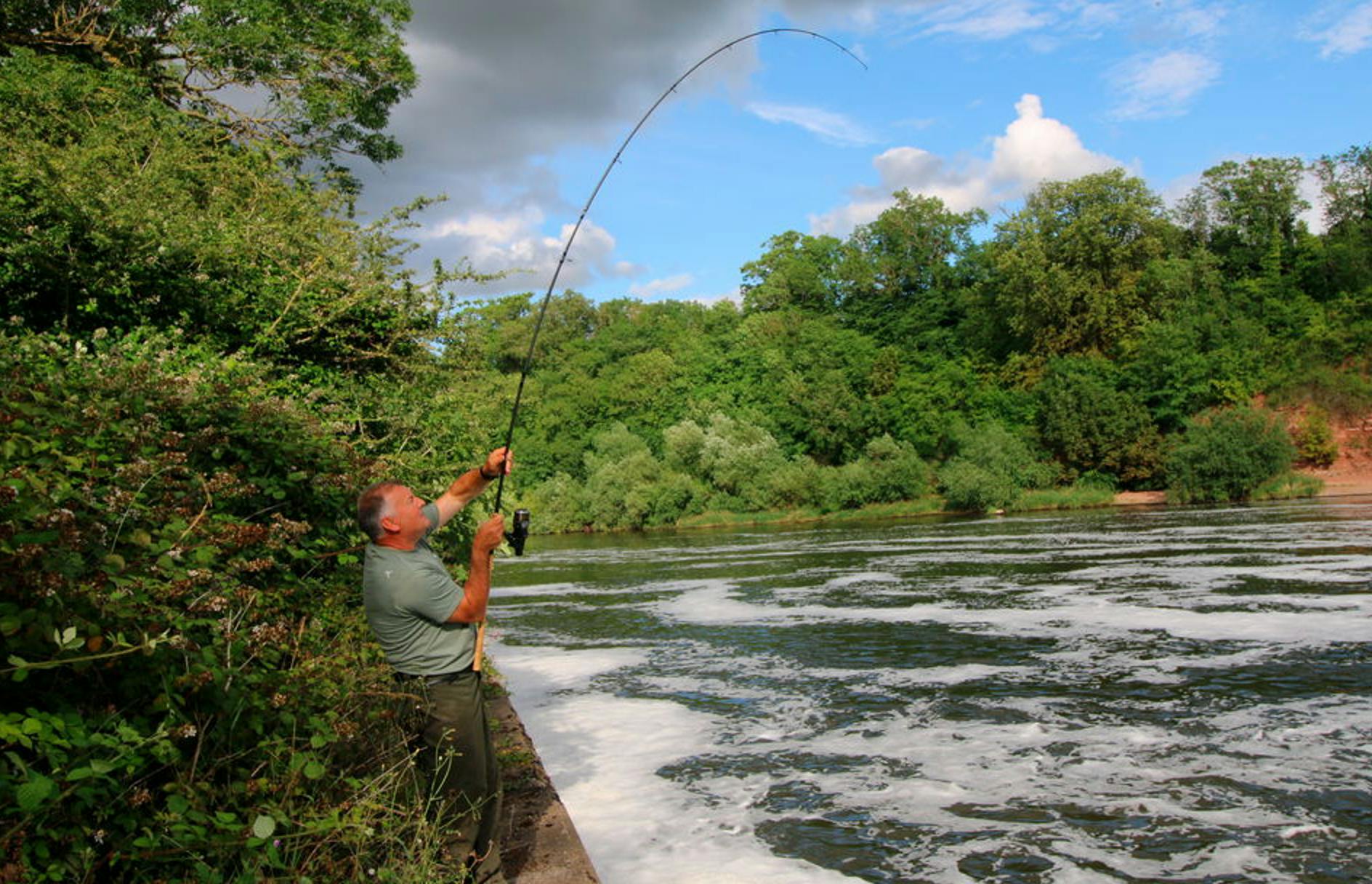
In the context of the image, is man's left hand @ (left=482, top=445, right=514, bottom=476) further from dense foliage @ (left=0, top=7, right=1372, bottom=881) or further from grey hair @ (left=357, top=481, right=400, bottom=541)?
dense foliage @ (left=0, top=7, right=1372, bottom=881)

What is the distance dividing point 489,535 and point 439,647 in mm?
548

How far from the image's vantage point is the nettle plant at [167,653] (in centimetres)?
274

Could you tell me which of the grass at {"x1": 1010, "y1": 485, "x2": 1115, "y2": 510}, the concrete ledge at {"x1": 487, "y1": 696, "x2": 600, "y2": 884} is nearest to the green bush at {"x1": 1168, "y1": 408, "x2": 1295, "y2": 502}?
the grass at {"x1": 1010, "y1": 485, "x2": 1115, "y2": 510}

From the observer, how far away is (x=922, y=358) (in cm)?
6681

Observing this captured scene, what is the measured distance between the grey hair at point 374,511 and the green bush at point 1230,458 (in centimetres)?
4626

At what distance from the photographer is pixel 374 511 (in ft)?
12.4

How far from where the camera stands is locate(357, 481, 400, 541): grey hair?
3795 millimetres

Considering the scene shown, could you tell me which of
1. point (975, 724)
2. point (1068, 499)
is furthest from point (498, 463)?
point (1068, 499)

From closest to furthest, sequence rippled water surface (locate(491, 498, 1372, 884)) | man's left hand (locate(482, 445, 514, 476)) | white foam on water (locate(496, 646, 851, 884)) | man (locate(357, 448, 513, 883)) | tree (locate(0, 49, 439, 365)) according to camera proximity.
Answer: man (locate(357, 448, 513, 883)), man's left hand (locate(482, 445, 514, 476)), white foam on water (locate(496, 646, 851, 884)), rippled water surface (locate(491, 498, 1372, 884)), tree (locate(0, 49, 439, 365))

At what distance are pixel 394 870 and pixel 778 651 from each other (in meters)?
9.50

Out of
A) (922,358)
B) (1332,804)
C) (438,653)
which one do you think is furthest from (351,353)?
(922,358)

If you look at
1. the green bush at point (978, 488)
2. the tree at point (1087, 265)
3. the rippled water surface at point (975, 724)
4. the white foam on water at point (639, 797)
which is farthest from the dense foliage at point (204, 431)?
the tree at point (1087, 265)

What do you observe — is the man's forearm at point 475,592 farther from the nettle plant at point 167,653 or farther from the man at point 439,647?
the nettle plant at point 167,653

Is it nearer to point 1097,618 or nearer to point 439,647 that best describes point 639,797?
point 439,647
